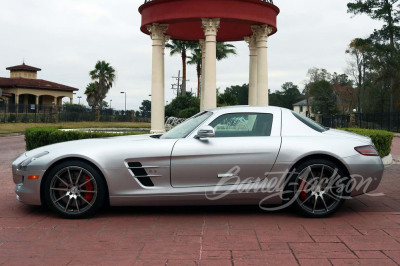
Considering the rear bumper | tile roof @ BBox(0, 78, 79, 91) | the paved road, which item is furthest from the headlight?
tile roof @ BBox(0, 78, 79, 91)

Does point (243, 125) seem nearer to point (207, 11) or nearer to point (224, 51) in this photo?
point (207, 11)

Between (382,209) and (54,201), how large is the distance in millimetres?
4097

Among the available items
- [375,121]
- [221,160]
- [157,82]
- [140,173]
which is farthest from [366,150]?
[375,121]

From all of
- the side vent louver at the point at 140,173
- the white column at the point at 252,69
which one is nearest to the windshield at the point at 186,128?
the side vent louver at the point at 140,173

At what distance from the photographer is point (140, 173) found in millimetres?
5242

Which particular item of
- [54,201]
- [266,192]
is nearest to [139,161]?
[54,201]

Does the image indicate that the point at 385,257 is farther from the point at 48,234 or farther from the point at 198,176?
the point at 48,234

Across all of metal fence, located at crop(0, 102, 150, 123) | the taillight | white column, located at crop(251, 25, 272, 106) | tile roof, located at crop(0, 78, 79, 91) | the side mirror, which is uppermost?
tile roof, located at crop(0, 78, 79, 91)

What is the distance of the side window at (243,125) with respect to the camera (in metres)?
5.54

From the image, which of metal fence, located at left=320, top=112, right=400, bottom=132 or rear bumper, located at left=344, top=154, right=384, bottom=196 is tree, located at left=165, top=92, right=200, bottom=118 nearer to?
metal fence, located at left=320, top=112, right=400, bottom=132

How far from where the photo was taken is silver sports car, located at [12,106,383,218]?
521 centimetres

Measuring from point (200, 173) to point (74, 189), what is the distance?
147 centimetres

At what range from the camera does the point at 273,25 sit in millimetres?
16453

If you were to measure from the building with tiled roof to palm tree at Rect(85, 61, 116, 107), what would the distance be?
5.62m
